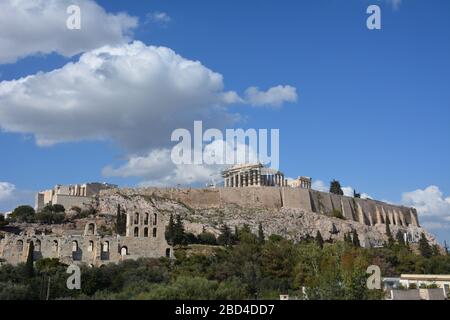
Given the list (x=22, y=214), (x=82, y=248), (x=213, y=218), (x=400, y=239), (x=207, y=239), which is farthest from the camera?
(x=400, y=239)

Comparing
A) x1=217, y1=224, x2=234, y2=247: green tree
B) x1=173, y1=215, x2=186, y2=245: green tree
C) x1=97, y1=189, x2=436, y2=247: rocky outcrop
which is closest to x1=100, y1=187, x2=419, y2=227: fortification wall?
x1=97, y1=189, x2=436, y2=247: rocky outcrop

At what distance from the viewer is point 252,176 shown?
70.4 meters

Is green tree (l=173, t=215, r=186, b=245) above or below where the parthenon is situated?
below

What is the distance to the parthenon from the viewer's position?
7025 centimetres

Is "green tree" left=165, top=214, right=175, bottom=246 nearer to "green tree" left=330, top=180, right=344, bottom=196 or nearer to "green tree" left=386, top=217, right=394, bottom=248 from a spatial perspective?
"green tree" left=386, top=217, right=394, bottom=248

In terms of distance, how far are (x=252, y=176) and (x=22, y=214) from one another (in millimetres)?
32170

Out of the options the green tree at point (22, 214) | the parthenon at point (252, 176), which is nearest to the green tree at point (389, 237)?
the parthenon at point (252, 176)

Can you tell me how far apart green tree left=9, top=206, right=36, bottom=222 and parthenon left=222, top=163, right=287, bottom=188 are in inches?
1141

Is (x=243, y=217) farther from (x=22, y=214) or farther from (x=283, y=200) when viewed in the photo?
(x=22, y=214)

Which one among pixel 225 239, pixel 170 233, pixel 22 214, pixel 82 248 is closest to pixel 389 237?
pixel 225 239

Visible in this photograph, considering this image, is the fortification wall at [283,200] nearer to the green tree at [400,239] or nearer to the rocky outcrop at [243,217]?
the rocky outcrop at [243,217]
